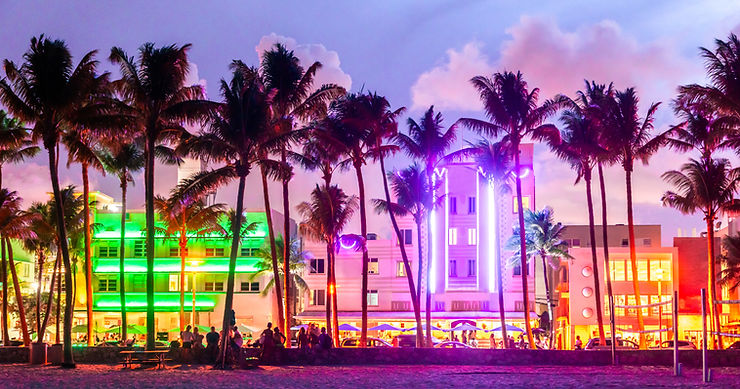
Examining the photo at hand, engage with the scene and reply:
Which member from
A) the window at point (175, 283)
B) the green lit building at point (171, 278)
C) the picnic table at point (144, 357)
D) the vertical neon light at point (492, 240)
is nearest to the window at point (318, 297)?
the green lit building at point (171, 278)

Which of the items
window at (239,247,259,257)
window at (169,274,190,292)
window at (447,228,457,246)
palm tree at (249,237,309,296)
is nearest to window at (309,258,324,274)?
palm tree at (249,237,309,296)

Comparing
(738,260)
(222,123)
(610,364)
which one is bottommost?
(610,364)

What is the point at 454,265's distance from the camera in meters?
76.2

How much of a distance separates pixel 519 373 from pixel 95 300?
57.1 meters

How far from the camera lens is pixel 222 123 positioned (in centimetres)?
3422

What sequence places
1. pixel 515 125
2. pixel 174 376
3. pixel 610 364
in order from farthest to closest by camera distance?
pixel 515 125 → pixel 610 364 → pixel 174 376

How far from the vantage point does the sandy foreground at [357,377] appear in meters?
25.7

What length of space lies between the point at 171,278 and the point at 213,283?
372 centimetres

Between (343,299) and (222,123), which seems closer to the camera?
(222,123)

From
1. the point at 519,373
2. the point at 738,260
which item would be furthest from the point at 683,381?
the point at 738,260

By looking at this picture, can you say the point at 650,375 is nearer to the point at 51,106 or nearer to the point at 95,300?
the point at 51,106

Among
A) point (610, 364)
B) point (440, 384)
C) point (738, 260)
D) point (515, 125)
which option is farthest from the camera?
point (738, 260)

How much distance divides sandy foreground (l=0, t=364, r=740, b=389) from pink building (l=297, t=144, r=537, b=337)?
40.6 meters

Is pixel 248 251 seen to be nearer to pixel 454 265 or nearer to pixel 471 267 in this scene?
pixel 454 265
